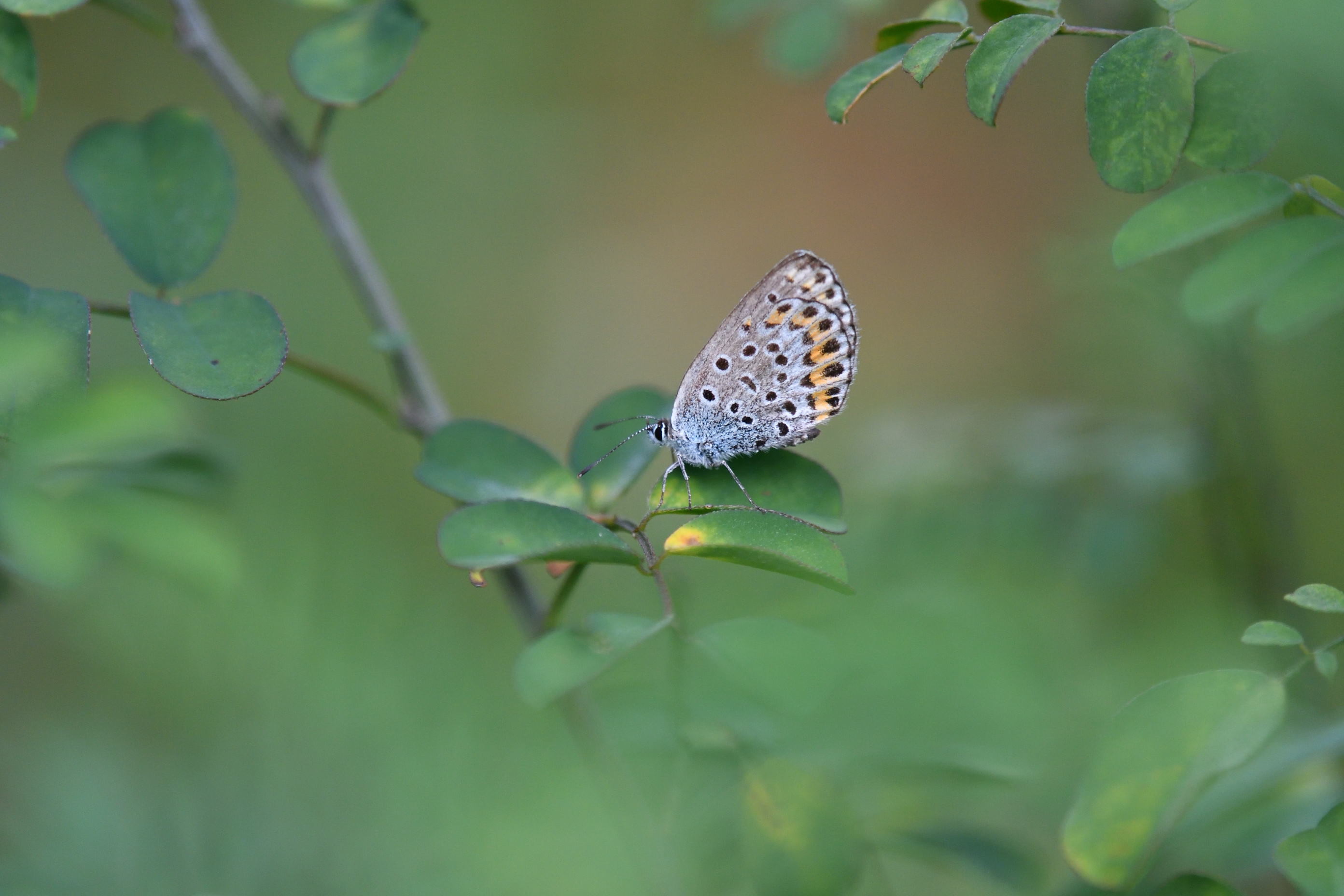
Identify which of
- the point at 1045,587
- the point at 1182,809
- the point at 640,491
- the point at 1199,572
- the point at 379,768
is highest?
the point at 1182,809

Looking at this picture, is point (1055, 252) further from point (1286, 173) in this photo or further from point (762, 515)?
point (762, 515)

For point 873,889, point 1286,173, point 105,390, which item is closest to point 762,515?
point 105,390

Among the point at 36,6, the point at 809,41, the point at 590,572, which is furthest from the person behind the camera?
the point at 590,572

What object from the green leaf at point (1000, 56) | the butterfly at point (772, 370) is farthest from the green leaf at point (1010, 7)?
the butterfly at point (772, 370)

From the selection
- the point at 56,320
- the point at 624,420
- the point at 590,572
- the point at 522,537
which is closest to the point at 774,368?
the point at 624,420

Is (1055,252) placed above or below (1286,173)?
below

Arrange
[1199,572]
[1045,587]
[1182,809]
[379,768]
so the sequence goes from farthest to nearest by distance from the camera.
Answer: [1199,572], [1045,587], [379,768], [1182,809]

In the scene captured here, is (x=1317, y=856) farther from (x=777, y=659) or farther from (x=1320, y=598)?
(x=777, y=659)
